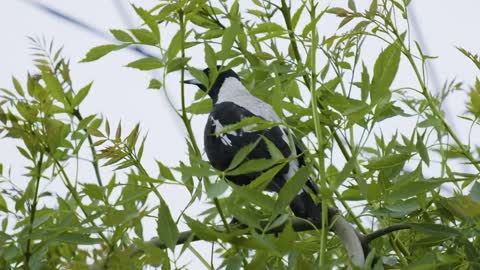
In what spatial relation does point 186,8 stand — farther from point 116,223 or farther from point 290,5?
point 290,5

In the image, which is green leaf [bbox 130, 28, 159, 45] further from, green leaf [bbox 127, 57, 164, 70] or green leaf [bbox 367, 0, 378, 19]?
green leaf [bbox 367, 0, 378, 19]

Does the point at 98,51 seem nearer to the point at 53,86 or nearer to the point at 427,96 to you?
the point at 53,86

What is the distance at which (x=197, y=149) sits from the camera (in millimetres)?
1168

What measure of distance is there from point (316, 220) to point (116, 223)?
69cm

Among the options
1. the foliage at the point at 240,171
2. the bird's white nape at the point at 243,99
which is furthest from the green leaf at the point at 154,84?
the bird's white nape at the point at 243,99

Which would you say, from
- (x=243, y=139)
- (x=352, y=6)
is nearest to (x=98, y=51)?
(x=352, y=6)

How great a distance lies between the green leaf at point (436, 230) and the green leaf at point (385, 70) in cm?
19

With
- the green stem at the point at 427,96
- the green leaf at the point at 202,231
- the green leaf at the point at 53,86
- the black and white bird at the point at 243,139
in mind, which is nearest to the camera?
the green leaf at the point at 202,231

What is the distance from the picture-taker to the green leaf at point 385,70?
1.18 m

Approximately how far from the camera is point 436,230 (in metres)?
1.24

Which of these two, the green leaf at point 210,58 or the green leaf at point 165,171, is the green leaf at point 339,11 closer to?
the green leaf at point 210,58

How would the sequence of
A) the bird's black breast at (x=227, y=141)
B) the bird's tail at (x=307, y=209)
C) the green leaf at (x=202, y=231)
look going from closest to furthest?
the green leaf at (x=202, y=231) < the bird's tail at (x=307, y=209) < the bird's black breast at (x=227, y=141)

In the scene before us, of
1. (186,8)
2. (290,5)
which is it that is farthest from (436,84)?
(186,8)

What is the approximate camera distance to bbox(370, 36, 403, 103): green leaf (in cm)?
118
